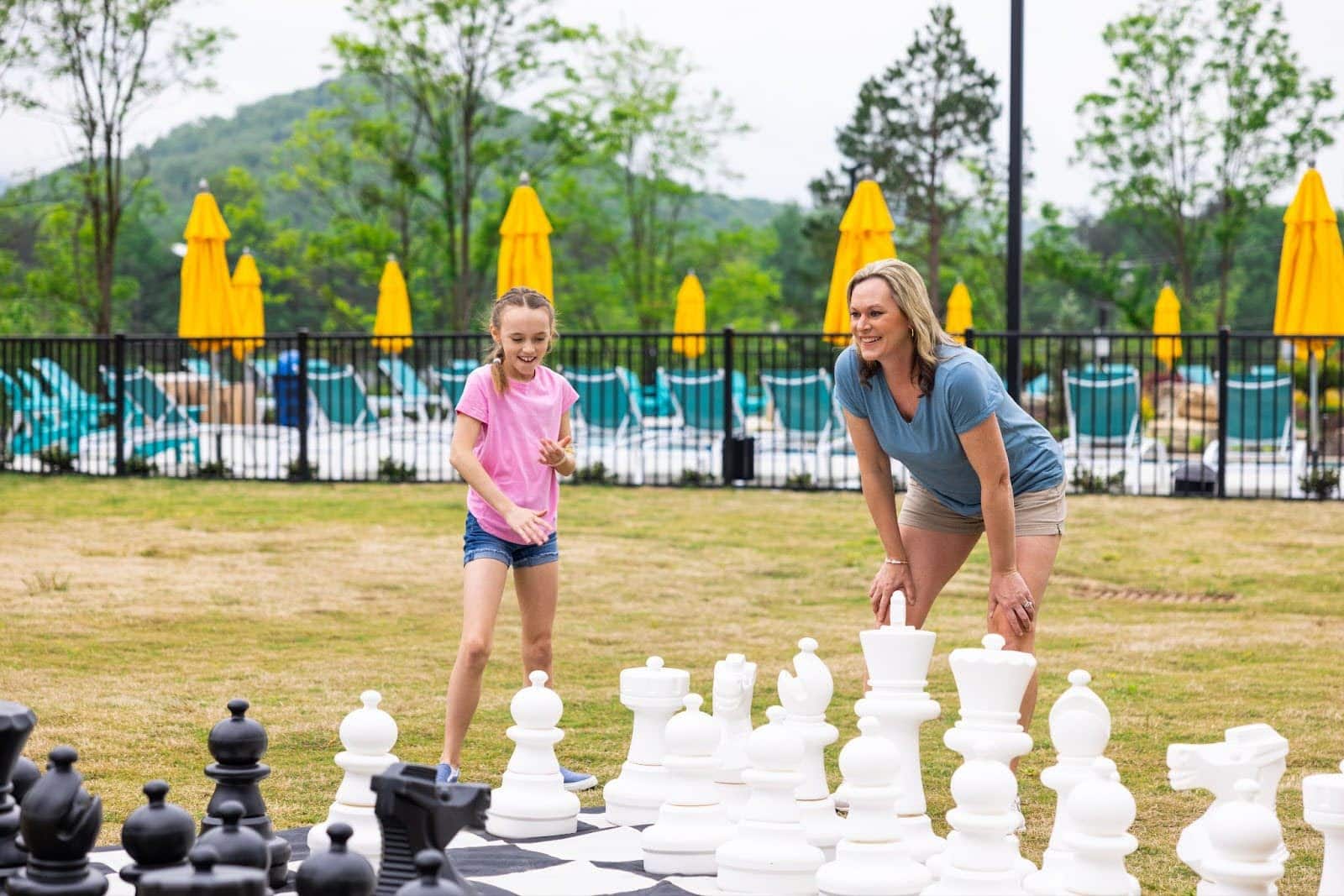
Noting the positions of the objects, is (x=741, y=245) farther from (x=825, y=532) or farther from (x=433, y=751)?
(x=433, y=751)

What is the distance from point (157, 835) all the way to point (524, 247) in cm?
1451

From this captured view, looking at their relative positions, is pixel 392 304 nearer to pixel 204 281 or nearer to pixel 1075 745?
pixel 204 281

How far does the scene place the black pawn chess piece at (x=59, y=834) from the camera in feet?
7.53

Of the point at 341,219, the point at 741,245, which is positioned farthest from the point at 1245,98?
the point at 341,219

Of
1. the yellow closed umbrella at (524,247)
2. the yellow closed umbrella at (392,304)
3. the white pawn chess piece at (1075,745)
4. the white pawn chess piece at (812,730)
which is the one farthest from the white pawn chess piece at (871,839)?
the yellow closed umbrella at (392,304)

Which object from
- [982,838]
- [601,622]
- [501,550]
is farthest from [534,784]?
[601,622]

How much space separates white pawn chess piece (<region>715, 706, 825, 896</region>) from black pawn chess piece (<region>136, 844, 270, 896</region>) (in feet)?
3.58

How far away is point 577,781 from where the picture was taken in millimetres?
4312

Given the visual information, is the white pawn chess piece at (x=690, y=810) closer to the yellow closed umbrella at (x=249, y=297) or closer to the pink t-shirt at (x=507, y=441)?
the pink t-shirt at (x=507, y=441)

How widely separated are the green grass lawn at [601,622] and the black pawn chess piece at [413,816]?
1.60m

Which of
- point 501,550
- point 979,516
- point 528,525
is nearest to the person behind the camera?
point 528,525

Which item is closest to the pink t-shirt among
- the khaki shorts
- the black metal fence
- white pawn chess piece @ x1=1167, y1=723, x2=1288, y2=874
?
the khaki shorts

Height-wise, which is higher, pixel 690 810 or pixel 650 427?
pixel 650 427

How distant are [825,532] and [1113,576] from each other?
2477mm
